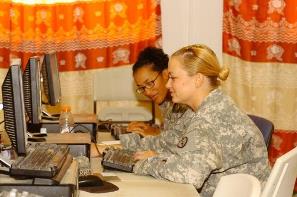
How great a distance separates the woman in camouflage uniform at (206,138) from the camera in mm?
2152

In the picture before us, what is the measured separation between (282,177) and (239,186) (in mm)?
133

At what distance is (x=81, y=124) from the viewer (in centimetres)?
310

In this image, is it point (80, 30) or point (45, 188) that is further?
point (80, 30)

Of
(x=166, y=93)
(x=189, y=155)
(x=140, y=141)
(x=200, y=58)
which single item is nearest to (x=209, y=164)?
(x=189, y=155)

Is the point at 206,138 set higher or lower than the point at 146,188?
higher

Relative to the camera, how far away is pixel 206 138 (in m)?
2.19

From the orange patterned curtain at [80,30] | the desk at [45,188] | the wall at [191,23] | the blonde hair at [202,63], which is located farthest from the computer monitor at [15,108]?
the wall at [191,23]

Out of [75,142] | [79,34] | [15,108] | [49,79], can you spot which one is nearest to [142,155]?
[75,142]

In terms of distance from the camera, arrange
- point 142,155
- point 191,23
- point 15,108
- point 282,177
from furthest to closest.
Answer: point 191,23 → point 142,155 → point 15,108 → point 282,177

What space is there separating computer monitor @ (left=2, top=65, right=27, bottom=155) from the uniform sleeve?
0.60 meters

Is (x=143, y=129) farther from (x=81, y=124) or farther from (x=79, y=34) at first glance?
(x=79, y=34)

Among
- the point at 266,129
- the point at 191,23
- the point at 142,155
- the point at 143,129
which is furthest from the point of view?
the point at 191,23

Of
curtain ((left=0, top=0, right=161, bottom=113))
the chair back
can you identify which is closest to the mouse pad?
the chair back

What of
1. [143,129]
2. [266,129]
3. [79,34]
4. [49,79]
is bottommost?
[143,129]
